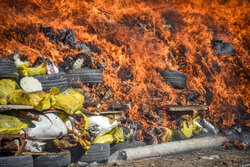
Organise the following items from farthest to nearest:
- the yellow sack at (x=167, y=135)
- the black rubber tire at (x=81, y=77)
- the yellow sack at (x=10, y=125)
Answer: the yellow sack at (x=167, y=135)
the black rubber tire at (x=81, y=77)
the yellow sack at (x=10, y=125)

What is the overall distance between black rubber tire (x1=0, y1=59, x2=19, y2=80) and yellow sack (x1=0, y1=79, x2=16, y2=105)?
88mm

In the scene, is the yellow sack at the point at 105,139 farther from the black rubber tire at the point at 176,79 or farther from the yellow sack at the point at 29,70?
the black rubber tire at the point at 176,79

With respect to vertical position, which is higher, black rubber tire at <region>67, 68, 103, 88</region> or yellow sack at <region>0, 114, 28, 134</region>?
black rubber tire at <region>67, 68, 103, 88</region>

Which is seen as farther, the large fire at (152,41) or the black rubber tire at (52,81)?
the large fire at (152,41)

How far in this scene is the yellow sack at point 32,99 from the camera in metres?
3.85

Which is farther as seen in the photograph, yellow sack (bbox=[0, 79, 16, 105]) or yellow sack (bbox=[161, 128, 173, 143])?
yellow sack (bbox=[161, 128, 173, 143])

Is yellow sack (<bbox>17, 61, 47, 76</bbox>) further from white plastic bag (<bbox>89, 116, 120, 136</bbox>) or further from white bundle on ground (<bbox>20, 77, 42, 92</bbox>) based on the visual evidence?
white plastic bag (<bbox>89, 116, 120, 136</bbox>)

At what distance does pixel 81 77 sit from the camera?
5570 millimetres

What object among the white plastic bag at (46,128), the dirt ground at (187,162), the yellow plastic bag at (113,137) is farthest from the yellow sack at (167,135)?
the white plastic bag at (46,128)

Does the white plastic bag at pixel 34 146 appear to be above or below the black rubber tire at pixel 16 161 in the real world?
above

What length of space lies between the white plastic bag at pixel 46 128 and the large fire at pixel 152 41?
89.0 inches

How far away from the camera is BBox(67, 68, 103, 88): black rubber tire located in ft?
18.1

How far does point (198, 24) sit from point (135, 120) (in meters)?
4.71

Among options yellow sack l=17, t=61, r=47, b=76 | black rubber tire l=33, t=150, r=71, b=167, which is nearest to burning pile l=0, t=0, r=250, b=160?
yellow sack l=17, t=61, r=47, b=76
